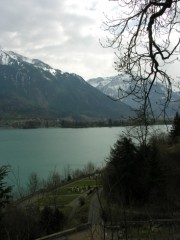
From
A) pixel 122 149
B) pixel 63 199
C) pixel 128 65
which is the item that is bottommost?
pixel 63 199

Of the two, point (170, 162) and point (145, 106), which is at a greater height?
point (145, 106)

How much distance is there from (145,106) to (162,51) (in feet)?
1.34

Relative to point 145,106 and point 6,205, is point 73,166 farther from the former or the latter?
point 145,106

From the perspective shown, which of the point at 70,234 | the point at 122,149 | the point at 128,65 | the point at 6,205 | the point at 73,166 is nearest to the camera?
the point at 128,65

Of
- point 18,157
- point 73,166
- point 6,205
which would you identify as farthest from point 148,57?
point 18,157

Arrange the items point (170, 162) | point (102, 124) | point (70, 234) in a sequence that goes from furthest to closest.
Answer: point (102, 124), point (170, 162), point (70, 234)

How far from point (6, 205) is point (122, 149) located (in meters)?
9.19

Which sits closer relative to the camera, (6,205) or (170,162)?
(6,205)

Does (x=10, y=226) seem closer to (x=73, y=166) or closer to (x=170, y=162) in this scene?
(x=170, y=162)

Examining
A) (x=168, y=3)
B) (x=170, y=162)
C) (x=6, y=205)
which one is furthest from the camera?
(x=170, y=162)

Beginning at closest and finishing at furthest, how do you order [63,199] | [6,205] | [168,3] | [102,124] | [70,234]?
[168,3], [70,234], [6,205], [63,199], [102,124]

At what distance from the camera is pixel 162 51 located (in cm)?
284

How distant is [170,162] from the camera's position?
95.8ft

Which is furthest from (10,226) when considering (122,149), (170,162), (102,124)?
(102,124)
